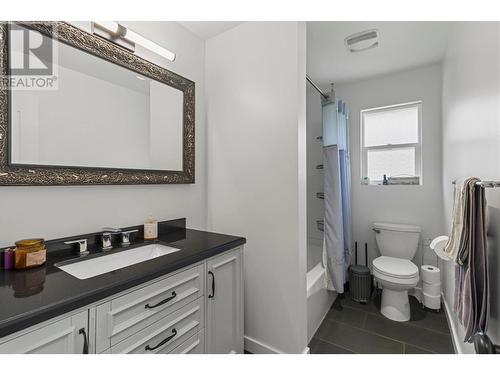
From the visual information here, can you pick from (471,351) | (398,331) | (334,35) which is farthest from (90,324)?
(334,35)

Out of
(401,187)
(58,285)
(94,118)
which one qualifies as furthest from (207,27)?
(401,187)

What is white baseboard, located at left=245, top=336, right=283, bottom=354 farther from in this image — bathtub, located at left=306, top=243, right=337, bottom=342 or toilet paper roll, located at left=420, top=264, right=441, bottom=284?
toilet paper roll, located at left=420, top=264, right=441, bottom=284

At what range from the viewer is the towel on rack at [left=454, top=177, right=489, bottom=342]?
2.90 feet

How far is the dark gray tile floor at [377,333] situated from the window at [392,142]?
4.60ft

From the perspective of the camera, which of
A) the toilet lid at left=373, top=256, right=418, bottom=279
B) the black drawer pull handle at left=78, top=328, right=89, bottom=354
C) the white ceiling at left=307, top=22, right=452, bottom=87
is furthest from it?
the toilet lid at left=373, top=256, right=418, bottom=279

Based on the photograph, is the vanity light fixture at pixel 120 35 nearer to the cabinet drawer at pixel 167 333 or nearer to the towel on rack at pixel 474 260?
the cabinet drawer at pixel 167 333

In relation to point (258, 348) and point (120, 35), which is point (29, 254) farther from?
point (258, 348)

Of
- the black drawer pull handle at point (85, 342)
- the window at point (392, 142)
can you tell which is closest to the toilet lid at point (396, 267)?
the window at point (392, 142)

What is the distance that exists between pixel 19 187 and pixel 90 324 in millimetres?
718

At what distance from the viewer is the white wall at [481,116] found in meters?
0.93

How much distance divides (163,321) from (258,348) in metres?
0.96

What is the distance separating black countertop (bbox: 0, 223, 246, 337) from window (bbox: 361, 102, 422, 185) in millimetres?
2418

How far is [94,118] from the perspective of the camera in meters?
1.24

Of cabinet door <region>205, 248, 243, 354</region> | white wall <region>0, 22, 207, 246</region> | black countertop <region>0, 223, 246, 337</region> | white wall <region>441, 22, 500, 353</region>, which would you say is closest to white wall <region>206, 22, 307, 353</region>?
white wall <region>0, 22, 207, 246</region>
